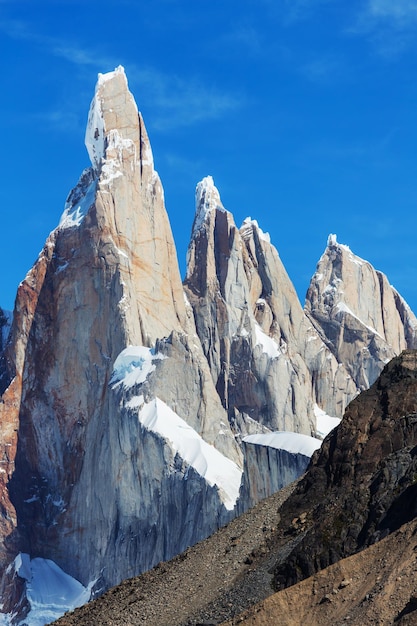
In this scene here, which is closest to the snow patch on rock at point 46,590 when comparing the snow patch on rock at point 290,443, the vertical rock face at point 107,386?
the vertical rock face at point 107,386

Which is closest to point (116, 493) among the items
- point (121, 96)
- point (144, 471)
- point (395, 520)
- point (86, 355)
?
point (144, 471)

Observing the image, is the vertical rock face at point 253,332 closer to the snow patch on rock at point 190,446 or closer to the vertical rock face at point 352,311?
the vertical rock face at point 352,311

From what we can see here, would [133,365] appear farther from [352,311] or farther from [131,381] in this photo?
[352,311]

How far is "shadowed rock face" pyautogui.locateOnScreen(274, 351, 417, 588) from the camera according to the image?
46.5 metres

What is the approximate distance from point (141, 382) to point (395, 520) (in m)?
92.2

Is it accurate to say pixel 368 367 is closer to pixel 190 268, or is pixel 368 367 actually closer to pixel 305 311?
pixel 305 311

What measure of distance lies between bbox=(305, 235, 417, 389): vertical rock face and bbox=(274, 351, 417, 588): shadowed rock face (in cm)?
12080

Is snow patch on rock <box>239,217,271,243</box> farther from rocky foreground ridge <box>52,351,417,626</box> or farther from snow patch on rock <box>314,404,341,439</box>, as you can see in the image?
rocky foreground ridge <box>52,351,417,626</box>

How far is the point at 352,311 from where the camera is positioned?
608 ft

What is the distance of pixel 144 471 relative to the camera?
13300 cm

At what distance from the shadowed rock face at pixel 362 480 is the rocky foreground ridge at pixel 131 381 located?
214 ft

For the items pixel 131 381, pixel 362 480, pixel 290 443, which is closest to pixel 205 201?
pixel 131 381

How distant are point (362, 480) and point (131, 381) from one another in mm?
87733

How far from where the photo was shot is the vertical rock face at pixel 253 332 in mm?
153875
